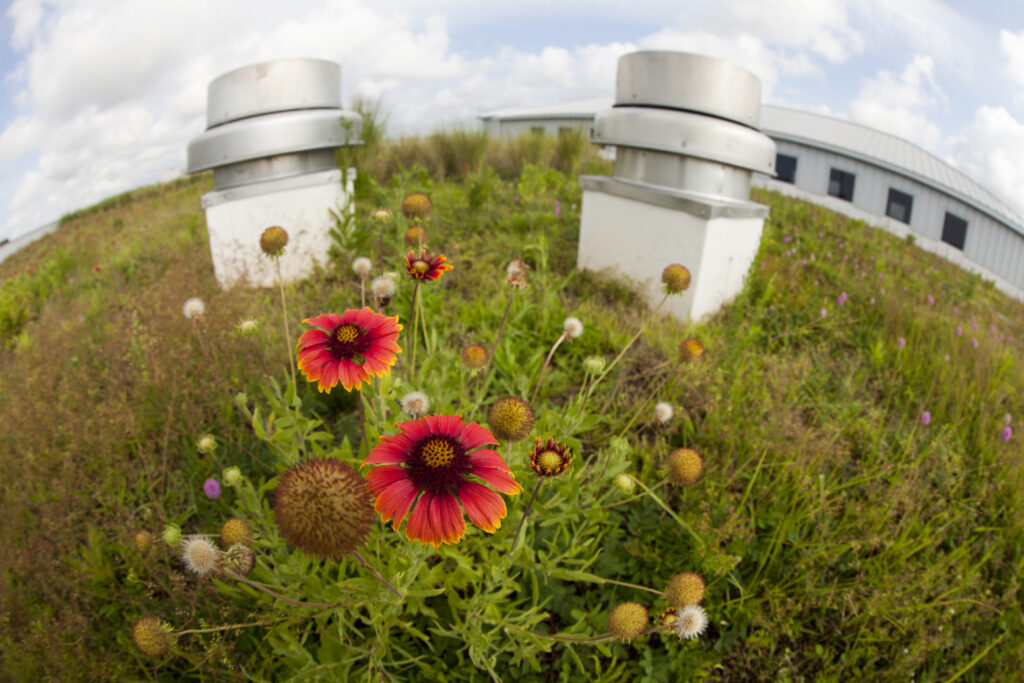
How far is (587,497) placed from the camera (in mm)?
1393

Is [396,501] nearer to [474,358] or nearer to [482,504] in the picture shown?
[482,504]

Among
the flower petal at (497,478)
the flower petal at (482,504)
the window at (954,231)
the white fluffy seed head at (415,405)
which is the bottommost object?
the window at (954,231)

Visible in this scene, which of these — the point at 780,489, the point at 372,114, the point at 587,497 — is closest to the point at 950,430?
the point at 780,489

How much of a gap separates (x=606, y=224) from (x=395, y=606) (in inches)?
125

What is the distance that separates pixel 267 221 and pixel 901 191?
49.2 ft

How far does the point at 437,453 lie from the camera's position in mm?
950

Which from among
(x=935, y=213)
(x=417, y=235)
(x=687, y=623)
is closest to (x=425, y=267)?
(x=417, y=235)

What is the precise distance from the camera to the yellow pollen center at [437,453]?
941mm

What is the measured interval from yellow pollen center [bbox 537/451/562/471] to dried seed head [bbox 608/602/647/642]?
444mm

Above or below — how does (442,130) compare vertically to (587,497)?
above

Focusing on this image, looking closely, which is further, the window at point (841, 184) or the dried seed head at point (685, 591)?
the window at point (841, 184)

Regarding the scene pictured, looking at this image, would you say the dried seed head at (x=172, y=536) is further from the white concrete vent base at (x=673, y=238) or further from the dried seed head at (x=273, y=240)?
the white concrete vent base at (x=673, y=238)

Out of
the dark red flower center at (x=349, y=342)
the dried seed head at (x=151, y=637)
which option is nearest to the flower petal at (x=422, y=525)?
the dark red flower center at (x=349, y=342)

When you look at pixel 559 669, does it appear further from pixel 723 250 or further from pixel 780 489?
pixel 723 250
